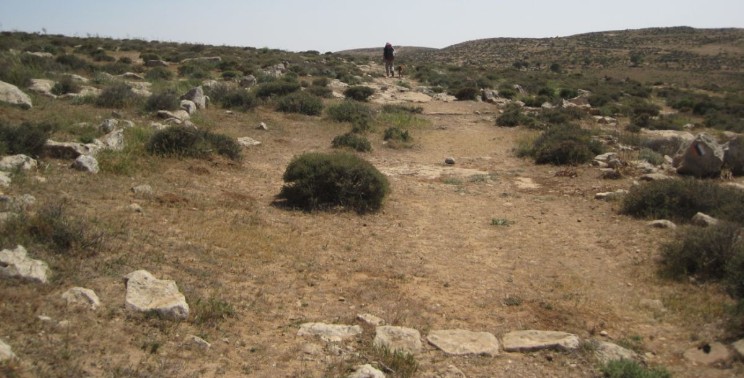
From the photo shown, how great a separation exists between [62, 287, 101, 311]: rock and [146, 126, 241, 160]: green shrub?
616 cm

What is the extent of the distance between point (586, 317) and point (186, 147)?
26.1ft

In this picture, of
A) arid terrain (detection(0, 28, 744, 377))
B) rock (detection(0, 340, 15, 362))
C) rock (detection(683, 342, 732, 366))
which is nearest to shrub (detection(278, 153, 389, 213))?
arid terrain (detection(0, 28, 744, 377))

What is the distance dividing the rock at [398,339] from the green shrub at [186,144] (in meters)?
6.90

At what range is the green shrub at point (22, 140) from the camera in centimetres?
869

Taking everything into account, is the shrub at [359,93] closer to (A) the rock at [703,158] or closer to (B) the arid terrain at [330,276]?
(B) the arid terrain at [330,276]

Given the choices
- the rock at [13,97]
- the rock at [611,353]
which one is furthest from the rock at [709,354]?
the rock at [13,97]

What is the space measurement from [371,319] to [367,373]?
1.16 metres

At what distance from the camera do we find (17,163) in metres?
7.94

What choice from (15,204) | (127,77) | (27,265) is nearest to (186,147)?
(15,204)

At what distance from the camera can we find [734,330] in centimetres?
497

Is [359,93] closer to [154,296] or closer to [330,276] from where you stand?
[330,276]

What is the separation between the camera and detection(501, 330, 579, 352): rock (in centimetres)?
497

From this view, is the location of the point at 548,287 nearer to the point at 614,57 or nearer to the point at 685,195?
the point at 685,195

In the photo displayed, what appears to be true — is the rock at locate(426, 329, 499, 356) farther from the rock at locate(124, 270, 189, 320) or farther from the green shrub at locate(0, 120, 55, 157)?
the green shrub at locate(0, 120, 55, 157)
